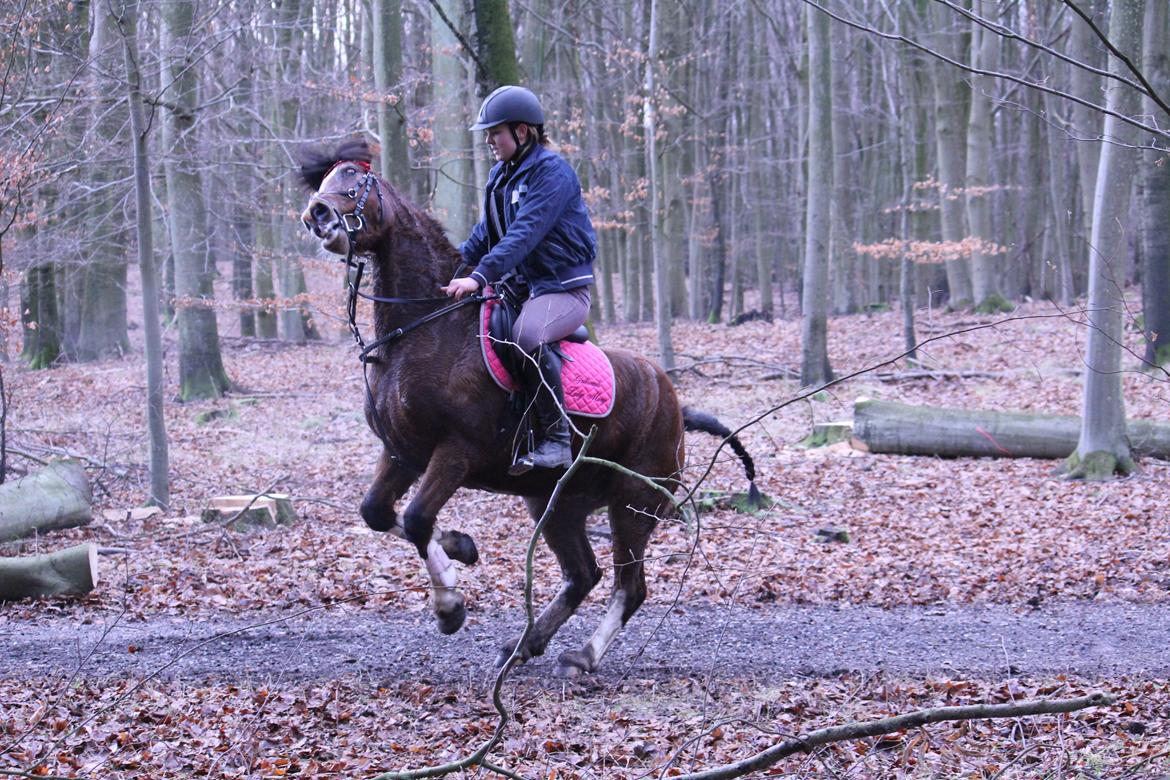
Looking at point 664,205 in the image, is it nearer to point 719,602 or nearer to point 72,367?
point 719,602

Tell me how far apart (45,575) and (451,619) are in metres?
3.61

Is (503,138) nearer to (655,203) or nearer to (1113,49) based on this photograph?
(1113,49)

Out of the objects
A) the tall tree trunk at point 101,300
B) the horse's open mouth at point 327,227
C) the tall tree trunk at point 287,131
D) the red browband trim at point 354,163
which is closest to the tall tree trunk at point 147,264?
the red browband trim at point 354,163

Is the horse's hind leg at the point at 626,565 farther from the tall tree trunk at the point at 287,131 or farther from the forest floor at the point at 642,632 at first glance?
the tall tree trunk at the point at 287,131

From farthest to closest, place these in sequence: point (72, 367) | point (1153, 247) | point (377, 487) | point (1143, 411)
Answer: point (72, 367) → point (1153, 247) → point (1143, 411) → point (377, 487)

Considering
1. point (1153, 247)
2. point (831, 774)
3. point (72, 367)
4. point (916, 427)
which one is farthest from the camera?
point (72, 367)

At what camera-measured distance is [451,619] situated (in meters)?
6.10

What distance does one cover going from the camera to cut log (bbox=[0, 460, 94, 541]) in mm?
9297

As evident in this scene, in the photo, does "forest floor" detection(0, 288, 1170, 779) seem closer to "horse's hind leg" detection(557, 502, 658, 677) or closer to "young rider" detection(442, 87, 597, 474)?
"horse's hind leg" detection(557, 502, 658, 677)

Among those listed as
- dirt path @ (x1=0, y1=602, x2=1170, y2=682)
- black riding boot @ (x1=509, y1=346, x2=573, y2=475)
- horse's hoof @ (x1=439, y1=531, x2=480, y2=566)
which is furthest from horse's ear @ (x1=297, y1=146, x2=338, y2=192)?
dirt path @ (x1=0, y1=602, x2=1170, y2=682)

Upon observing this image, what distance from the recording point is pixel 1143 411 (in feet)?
49.1

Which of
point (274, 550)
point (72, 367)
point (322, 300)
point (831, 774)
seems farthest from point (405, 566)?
point (72, 367)

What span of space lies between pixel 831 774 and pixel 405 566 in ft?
18.4

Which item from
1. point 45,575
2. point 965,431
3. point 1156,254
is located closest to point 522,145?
point 45,575
